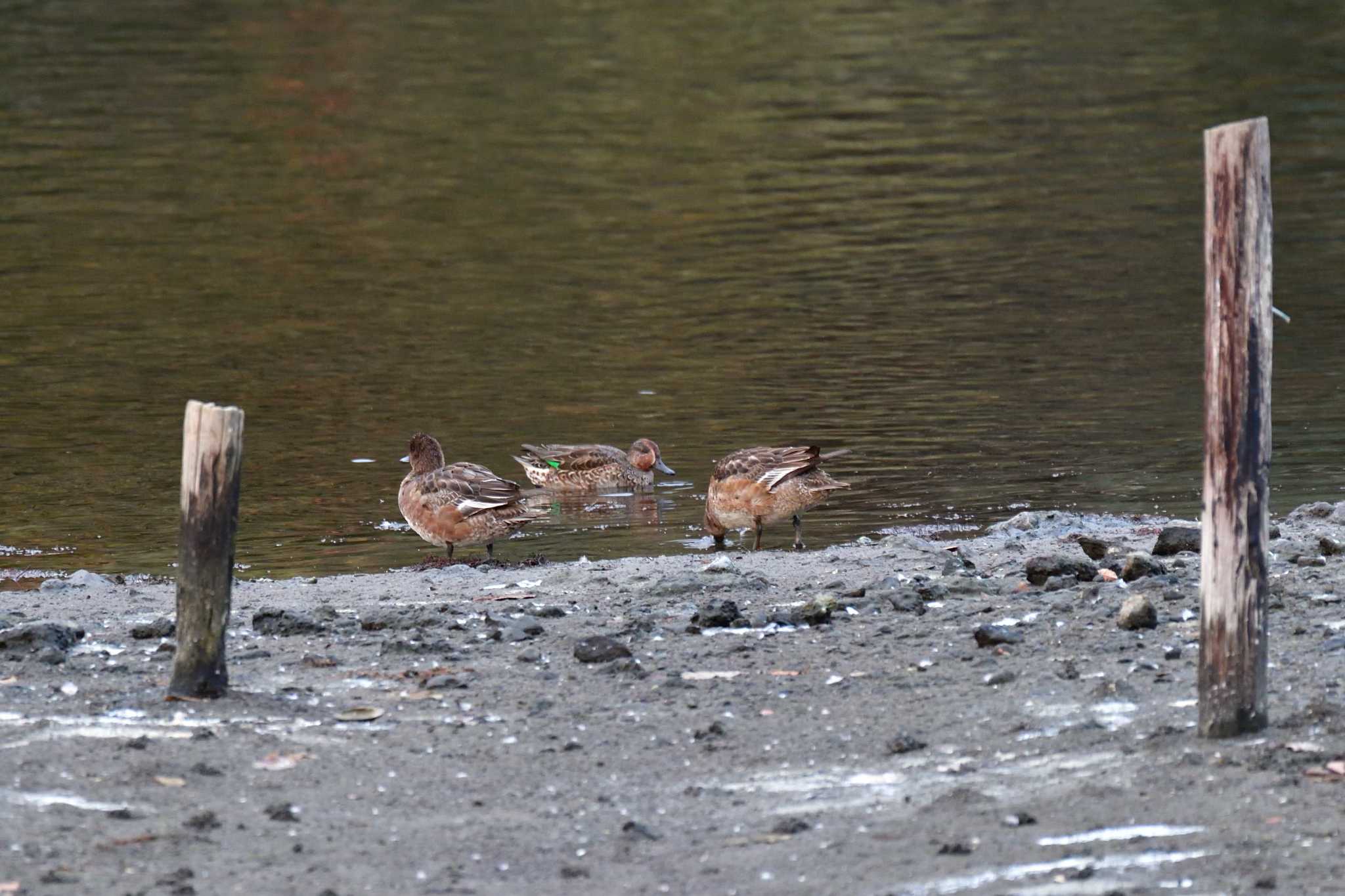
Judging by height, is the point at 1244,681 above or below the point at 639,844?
above

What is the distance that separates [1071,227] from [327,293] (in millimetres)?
9450

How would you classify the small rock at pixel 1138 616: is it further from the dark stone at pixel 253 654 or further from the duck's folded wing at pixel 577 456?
the duck's folded wing at pixel 577 456

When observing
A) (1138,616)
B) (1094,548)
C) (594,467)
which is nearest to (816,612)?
(1138,616)

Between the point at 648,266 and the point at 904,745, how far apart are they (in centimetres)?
1767

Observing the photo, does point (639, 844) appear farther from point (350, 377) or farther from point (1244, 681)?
point (350, 377)

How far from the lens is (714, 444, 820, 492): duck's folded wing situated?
13.4 metres

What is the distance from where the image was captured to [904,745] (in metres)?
8.14

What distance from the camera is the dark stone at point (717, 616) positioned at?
33.3ft

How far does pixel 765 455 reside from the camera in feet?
44.6

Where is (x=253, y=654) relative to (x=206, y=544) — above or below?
below

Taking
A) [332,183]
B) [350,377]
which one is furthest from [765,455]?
[332,183]

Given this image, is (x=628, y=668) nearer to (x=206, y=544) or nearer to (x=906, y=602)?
(x=906, y=602)

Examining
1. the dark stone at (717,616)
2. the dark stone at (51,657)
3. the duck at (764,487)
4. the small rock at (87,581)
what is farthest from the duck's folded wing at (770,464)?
the dark stone at (51,657)

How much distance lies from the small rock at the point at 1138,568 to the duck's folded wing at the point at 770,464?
10.8ft
